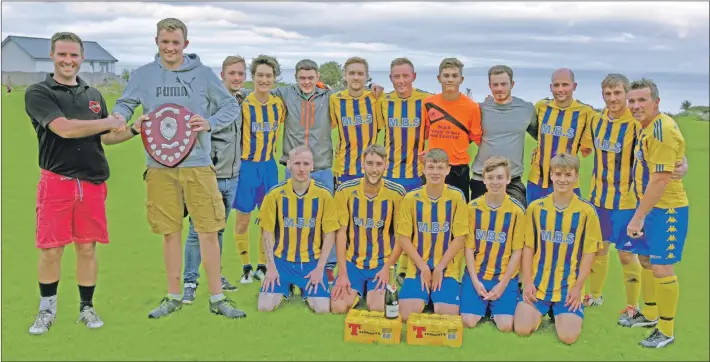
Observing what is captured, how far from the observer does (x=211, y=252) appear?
4695mm

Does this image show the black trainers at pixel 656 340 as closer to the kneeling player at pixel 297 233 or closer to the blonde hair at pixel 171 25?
the kneeling player at pixel 297 233

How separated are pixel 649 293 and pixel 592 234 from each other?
69 cm

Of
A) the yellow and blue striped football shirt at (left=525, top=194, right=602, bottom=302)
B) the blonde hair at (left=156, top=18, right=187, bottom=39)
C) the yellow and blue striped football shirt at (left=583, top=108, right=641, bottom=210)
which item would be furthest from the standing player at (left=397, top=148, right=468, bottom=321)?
the blonde hair at (left=156, top=18, right=187, bottom=39)

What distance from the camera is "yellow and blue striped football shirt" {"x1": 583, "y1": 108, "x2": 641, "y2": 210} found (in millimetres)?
Result: 4770

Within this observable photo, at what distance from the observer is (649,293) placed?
4.62 metres

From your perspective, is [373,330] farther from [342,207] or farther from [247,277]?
[247,277]

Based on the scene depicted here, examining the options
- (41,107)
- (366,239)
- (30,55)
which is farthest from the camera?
(30,55)

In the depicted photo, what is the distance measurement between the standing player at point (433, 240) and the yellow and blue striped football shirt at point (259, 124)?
156cm

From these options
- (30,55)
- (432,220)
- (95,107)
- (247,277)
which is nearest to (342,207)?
(432,220)

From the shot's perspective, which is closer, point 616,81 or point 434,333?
point 434,333

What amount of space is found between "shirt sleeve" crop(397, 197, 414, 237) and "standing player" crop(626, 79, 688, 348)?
1.58 meters

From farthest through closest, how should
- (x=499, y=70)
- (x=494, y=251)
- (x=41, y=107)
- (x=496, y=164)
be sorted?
(x=499, y=70)
(x=494, y=251)
(x=496, y=164)
(x=41, y=107)

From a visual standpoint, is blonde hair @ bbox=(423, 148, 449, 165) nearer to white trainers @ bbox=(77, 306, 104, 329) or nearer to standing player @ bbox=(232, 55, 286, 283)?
standing player @ bbox=(232, 55, 286, 283)

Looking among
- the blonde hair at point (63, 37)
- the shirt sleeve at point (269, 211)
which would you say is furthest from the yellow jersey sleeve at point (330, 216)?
the blonde hair at point (63, 37)
